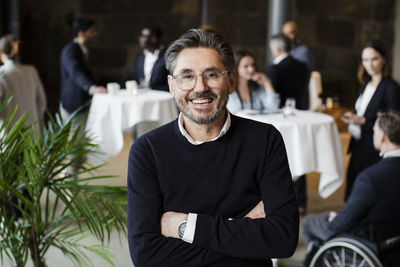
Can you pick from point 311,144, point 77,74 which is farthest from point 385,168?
point 77,74

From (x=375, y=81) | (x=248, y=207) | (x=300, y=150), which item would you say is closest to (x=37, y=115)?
(x=300, y=150)

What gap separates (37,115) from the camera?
488 cm

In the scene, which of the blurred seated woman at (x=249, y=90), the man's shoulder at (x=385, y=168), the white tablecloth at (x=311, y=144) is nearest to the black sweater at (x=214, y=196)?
the man's shoulder at (x=385, y=168)

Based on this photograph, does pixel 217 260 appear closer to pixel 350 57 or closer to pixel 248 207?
pixel 248 207

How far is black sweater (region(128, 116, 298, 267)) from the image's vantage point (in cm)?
175

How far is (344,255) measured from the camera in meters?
2.96

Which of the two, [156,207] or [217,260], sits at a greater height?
[156,207]

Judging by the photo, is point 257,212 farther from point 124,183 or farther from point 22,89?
point 124,183

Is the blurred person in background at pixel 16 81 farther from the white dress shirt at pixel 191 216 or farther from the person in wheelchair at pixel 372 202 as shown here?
the white dress shirt at pixel 191 216

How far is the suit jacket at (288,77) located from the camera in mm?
5160

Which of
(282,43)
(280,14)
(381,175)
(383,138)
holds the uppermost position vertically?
(280,14)

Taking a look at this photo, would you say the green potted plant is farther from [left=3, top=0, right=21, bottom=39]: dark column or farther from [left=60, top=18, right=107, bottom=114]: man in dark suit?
[left=3, top=0, right=21, bottom=39]: dark column

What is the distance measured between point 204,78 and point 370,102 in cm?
307

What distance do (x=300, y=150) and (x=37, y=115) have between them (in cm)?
226
